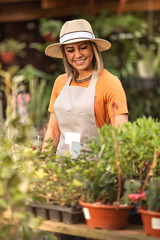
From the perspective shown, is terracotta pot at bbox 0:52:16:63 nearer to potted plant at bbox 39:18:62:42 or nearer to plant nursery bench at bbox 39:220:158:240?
potted plant at bbox 39:18:62:42

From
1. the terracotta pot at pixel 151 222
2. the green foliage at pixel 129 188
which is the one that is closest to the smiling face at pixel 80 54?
the green foliage at pixel 129 188

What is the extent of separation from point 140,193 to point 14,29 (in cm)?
570

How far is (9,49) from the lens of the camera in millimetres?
6668

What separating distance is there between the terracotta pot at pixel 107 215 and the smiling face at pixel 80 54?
3.35 feet

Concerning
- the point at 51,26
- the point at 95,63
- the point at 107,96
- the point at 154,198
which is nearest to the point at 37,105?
the point at 51,26

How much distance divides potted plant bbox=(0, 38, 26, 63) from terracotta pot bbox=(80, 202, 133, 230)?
5.27 m

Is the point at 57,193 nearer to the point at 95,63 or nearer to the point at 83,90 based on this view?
the point at 83,90

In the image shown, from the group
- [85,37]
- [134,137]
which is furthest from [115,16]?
[134,137]

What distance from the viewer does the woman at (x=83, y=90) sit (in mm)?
2383

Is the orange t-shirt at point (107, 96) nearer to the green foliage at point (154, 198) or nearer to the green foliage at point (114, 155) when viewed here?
the green foliage at point (114, 155)

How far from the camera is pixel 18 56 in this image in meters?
6.92

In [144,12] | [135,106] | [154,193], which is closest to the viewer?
[154,193]

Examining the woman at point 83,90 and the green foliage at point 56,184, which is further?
the woman at point 83,90

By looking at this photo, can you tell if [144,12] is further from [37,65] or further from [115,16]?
[37,65]
